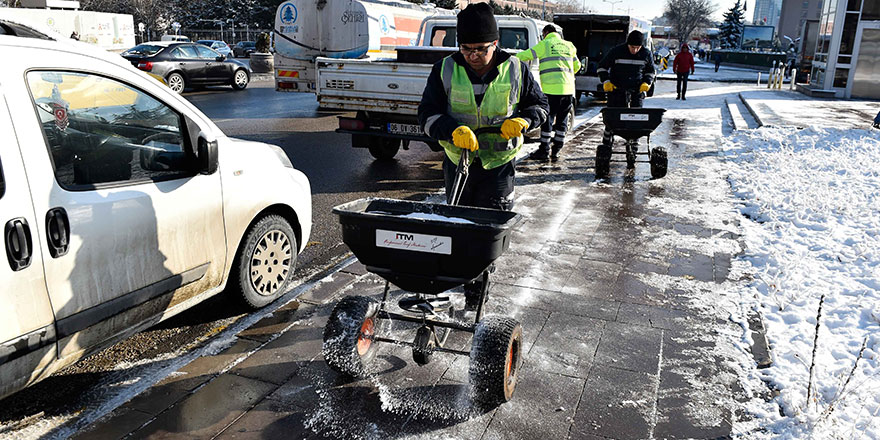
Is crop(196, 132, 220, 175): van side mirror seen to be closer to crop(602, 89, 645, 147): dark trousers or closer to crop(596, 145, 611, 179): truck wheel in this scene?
crop(596, 145, 611, 179): truck wheel

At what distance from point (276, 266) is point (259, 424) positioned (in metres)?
1.56

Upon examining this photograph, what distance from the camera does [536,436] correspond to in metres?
3.19

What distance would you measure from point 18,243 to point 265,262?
6.05 ft

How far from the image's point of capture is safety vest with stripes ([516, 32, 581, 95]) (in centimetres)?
947

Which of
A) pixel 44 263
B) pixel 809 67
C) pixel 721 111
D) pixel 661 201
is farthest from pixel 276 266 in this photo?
pixel 809 67

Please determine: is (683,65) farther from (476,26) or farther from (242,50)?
(242,50)

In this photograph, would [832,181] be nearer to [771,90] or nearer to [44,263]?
[44,263]

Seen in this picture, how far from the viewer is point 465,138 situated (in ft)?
12.3

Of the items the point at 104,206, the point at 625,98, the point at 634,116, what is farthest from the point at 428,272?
the point at 625,98

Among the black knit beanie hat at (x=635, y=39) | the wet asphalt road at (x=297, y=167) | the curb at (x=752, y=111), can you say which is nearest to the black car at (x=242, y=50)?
the wet asphalt road at (x=297, y=167)

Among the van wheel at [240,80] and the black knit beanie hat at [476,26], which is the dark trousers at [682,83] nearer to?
the van wheel at [240,80]

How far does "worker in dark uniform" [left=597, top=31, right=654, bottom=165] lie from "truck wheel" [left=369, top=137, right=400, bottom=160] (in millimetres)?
3167

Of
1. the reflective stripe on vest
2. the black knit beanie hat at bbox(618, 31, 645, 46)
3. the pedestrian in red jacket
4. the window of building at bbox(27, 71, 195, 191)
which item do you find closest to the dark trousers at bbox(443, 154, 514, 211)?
the window of building at bbox(27, 71, 195, 191)

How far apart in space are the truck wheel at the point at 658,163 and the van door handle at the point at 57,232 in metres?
7.54
